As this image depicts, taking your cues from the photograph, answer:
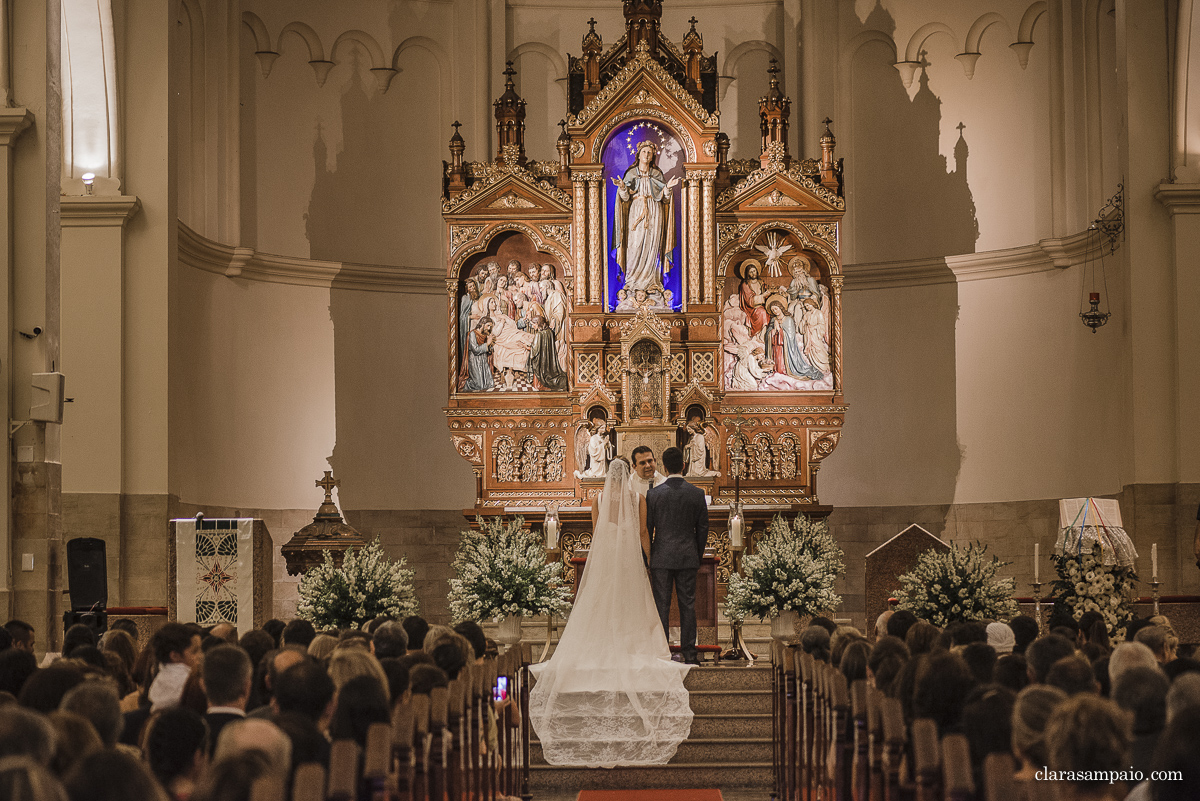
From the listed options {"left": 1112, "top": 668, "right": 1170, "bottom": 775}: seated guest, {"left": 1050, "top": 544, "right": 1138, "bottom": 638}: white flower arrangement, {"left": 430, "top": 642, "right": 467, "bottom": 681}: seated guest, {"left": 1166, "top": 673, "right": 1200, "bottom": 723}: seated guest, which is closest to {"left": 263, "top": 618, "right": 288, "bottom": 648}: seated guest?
{"left": 430, "top": 642, "right": 467, "bottom": 681}: seated guest

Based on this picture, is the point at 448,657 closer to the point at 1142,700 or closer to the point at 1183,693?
the point at 1142,700

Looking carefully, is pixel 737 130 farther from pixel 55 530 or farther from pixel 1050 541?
pixel 55 530

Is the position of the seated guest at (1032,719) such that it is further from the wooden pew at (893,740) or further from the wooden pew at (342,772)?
the wooden pew at (342,772)

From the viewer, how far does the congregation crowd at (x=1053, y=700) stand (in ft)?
11.8

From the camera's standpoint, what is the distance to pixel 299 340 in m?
18.6

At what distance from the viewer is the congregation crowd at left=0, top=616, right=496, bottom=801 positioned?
3279mm

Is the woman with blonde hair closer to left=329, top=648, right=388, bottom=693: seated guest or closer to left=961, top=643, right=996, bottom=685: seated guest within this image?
left=329, top=648, right=388, bottom=693: seated guest

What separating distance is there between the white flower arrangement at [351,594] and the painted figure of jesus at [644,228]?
233 inches

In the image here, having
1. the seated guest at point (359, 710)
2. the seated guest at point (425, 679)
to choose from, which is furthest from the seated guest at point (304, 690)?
the seated guest at point (425, 679)

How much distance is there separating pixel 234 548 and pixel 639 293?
646 centimetres

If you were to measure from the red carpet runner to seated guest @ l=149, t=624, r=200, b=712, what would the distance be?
3.20 m

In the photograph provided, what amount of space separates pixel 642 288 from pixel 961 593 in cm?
622

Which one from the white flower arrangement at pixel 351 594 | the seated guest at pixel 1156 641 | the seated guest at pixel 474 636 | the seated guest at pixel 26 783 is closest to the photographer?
the seated guest at pixel 26 783

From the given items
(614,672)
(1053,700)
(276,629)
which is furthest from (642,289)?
(1053,700)
